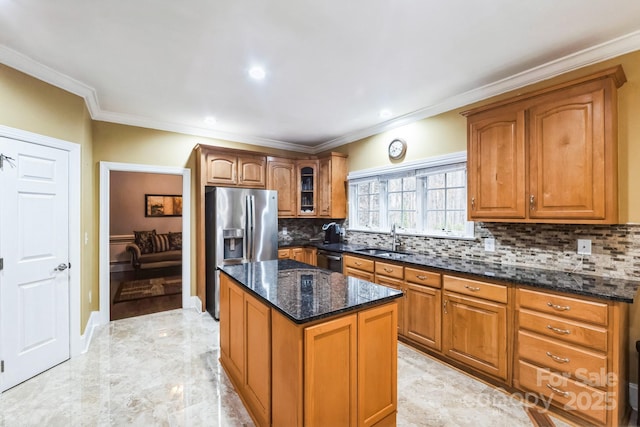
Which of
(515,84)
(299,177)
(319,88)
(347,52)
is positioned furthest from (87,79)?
(515,84)

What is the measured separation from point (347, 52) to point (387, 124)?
5.95ft

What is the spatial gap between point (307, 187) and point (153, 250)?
4251 mm

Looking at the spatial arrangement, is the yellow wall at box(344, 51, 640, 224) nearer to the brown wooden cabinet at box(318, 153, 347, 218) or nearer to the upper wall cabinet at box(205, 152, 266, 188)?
the brown wooden cabinet at box(318, 153, 347, 218)

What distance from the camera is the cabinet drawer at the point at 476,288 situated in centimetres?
226

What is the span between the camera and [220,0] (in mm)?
1696

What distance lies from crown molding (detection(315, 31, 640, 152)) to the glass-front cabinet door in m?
1.51

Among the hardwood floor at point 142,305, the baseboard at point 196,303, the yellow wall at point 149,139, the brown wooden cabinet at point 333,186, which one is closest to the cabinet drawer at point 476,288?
the yellow wall at point 149,139

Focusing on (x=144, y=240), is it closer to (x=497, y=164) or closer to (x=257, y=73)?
(x=257, y=73)

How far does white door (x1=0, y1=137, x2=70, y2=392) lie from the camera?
2293mm

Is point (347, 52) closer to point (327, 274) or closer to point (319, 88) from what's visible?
point (319, 88)

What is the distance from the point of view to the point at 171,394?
223 cm

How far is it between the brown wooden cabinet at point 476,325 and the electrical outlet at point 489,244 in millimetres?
601

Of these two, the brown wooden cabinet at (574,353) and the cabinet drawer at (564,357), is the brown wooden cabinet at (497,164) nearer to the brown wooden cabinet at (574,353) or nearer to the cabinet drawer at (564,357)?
the brown wooden cabinet at (574,353)

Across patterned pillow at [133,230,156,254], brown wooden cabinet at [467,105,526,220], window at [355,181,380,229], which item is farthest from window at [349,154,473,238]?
patterned pillow at [133,230,156,254]
